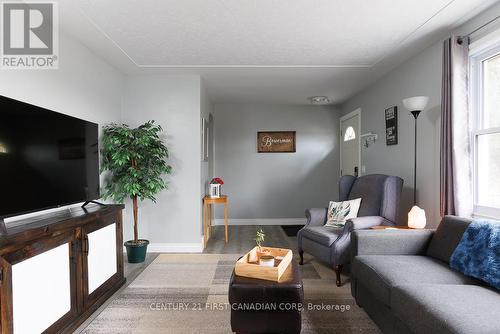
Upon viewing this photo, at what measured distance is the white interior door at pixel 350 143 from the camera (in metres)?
4.55

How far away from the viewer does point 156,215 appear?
3621 mm

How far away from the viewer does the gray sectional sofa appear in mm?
1247

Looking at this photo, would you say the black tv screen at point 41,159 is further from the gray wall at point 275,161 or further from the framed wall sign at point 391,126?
the framed wall sign at point 391,126

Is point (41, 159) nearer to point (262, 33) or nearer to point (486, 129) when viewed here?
point (262, 33)

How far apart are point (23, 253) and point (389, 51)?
347 centimetres

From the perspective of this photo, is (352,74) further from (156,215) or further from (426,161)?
(156,215)

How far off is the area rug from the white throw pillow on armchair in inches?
20.3

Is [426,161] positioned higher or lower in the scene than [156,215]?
higher

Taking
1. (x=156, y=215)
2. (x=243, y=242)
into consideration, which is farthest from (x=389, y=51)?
(x=156, y=215)

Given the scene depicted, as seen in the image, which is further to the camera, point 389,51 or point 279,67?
point 279,67

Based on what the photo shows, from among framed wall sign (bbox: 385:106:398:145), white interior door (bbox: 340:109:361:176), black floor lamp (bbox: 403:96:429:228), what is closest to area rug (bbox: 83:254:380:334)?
black floor lamp (bbox: 403:96:429:228)

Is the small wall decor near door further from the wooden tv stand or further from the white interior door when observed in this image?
the wooden tv stand

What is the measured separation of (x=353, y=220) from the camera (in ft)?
8.54

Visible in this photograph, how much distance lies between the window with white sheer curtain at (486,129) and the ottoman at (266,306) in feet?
5.82
